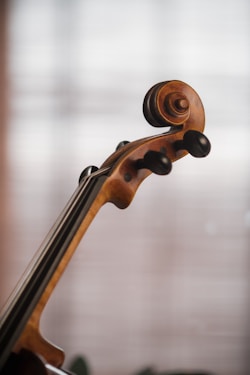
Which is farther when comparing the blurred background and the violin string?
the blurred background

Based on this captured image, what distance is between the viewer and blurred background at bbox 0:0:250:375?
7.23 ft

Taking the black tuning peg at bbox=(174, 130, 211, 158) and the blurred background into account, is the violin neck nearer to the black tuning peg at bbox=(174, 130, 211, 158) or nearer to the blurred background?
the black tuning peg at bbox=(174, 130, 211, 158)

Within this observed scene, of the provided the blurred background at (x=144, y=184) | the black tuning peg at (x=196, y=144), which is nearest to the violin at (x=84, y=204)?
the black tuning peg at (x=196, y=144)

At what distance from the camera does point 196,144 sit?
0.80 m

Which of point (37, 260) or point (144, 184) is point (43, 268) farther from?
point (144, 184)

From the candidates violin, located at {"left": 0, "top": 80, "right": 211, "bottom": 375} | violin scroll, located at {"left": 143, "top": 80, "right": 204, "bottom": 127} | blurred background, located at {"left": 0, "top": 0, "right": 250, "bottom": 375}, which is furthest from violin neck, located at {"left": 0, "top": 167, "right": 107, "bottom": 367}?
blurred background, located at {"left": 0, "top": 0, "right": 250, "bottom": 375}

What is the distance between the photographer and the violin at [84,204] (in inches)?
27.0

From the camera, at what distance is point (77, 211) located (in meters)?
0.76

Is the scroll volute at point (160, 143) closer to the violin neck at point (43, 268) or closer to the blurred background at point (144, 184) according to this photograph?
the violin neck at point (43, 268)

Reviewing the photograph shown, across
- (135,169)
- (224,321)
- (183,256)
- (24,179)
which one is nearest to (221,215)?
(183,256)

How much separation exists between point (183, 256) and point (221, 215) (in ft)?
0.62

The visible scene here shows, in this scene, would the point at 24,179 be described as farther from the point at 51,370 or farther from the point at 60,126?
the point at 51,370

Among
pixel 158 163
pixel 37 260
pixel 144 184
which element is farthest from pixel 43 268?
pixel 144 184

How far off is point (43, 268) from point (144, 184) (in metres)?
1.46
